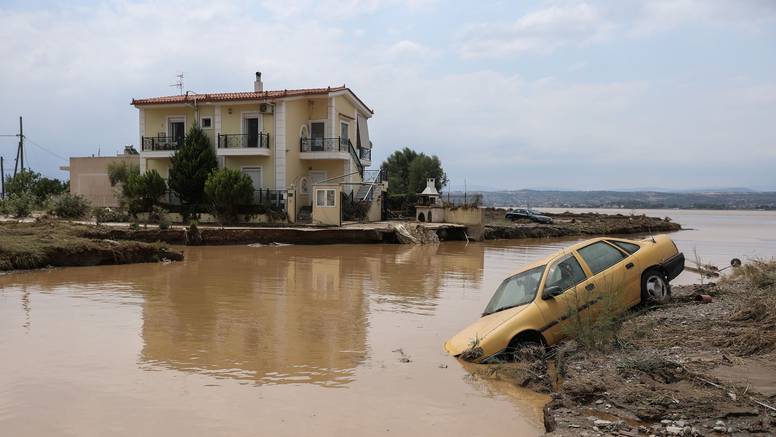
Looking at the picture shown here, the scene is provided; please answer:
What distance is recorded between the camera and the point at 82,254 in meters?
19.9

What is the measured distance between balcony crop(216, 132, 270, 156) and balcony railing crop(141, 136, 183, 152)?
325cm

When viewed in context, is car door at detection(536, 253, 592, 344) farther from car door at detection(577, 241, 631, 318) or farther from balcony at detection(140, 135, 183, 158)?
balcony at detection(140, 135, 183, 158)

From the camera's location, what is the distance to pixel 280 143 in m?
35.0

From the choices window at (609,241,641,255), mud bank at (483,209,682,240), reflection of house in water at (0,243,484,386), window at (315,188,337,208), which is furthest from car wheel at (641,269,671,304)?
mud bank at (483,209,682,240)

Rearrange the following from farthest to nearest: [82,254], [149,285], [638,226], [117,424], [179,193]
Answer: [638,226] → [179,193] → [82,254] → [149,285] → [117,424]

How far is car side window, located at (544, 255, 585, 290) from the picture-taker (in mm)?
8453

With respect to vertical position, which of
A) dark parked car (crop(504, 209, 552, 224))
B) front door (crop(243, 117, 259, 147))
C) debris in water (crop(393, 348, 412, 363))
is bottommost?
debris in water (crop(393, 348, 412, 363))

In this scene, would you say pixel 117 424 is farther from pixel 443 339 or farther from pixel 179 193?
pixel 179 193

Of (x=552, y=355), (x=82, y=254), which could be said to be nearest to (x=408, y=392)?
(x=552, y=355)

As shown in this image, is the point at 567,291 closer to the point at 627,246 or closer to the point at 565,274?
the point at 565,274

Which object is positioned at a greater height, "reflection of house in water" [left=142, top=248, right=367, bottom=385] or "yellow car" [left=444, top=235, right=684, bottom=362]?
"yellow car" [left=444, top=235, right=684, bottom=362]

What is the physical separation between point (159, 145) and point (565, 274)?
33.4 metres

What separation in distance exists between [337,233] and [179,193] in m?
11.1

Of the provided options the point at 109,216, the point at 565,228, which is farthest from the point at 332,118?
the point at 565,228
